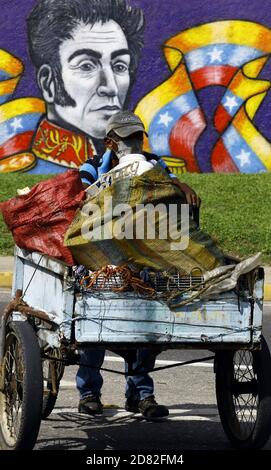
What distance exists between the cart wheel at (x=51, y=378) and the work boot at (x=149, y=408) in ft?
1.78

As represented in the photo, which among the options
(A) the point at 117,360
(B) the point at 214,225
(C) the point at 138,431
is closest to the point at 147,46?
(B) the point at 214,225

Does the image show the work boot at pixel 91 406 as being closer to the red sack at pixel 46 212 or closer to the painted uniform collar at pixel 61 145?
the red sack at pixel 46 212

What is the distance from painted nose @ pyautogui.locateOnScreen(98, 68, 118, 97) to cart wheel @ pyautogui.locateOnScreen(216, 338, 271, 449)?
1435cm

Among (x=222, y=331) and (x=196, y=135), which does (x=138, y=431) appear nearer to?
(x=222, y=331)

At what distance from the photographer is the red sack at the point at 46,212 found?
684 centimetres

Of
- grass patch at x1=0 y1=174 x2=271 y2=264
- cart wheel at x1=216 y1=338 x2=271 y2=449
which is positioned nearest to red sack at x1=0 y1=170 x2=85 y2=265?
cart wheel at x1=216 y1=338 x2=271 y2=449

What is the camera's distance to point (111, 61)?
21.3 metres

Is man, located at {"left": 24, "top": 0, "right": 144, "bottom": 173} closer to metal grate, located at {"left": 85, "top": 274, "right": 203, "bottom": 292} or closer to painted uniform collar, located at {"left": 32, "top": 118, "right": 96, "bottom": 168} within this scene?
painted uniform collar, located at {"left": 32, "top": 118, "right": 96, "bottom": 168}

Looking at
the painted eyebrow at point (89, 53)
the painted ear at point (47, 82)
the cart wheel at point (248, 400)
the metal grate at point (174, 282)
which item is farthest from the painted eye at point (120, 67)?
the metal grate at point (174, 282)

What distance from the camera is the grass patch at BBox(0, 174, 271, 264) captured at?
A: 16.2 meters

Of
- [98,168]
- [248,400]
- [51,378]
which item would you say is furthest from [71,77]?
[248,400]

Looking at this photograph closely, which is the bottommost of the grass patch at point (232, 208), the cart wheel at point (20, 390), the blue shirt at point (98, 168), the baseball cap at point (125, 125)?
the cart wheel at point (20, 390)

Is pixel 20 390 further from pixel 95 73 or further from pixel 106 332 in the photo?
pixel 95 73

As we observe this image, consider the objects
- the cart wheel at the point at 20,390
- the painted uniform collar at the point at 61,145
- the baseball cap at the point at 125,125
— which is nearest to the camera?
the cart wheel at the point at 20,390
